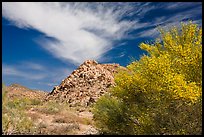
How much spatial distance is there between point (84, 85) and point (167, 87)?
91.2 ft

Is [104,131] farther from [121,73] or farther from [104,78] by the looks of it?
[104,78]

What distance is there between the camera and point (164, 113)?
1232 centimetres

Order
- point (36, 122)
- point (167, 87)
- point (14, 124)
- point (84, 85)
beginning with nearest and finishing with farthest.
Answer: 1. point (167, 87)
2. point (14, 124)
3. point (36, 122)
4. point (84, 85)

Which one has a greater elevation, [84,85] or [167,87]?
[84,85]

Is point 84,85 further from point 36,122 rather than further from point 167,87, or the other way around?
point 167,87

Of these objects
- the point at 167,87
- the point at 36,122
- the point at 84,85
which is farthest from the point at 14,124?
the point at 84,85

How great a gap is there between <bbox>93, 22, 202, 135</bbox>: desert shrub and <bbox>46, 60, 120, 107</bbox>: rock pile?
68.8 feet

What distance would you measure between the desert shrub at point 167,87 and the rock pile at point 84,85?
20969 millimetres

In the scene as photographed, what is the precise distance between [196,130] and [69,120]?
41.8ft

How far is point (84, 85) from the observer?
38.9m

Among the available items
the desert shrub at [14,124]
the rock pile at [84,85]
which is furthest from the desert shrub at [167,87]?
the rock pile at [84,85]

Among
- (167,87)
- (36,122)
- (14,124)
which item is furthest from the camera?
(36,122)

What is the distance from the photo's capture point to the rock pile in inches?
1437

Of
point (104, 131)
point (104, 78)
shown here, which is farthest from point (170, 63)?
point (104, 78)
